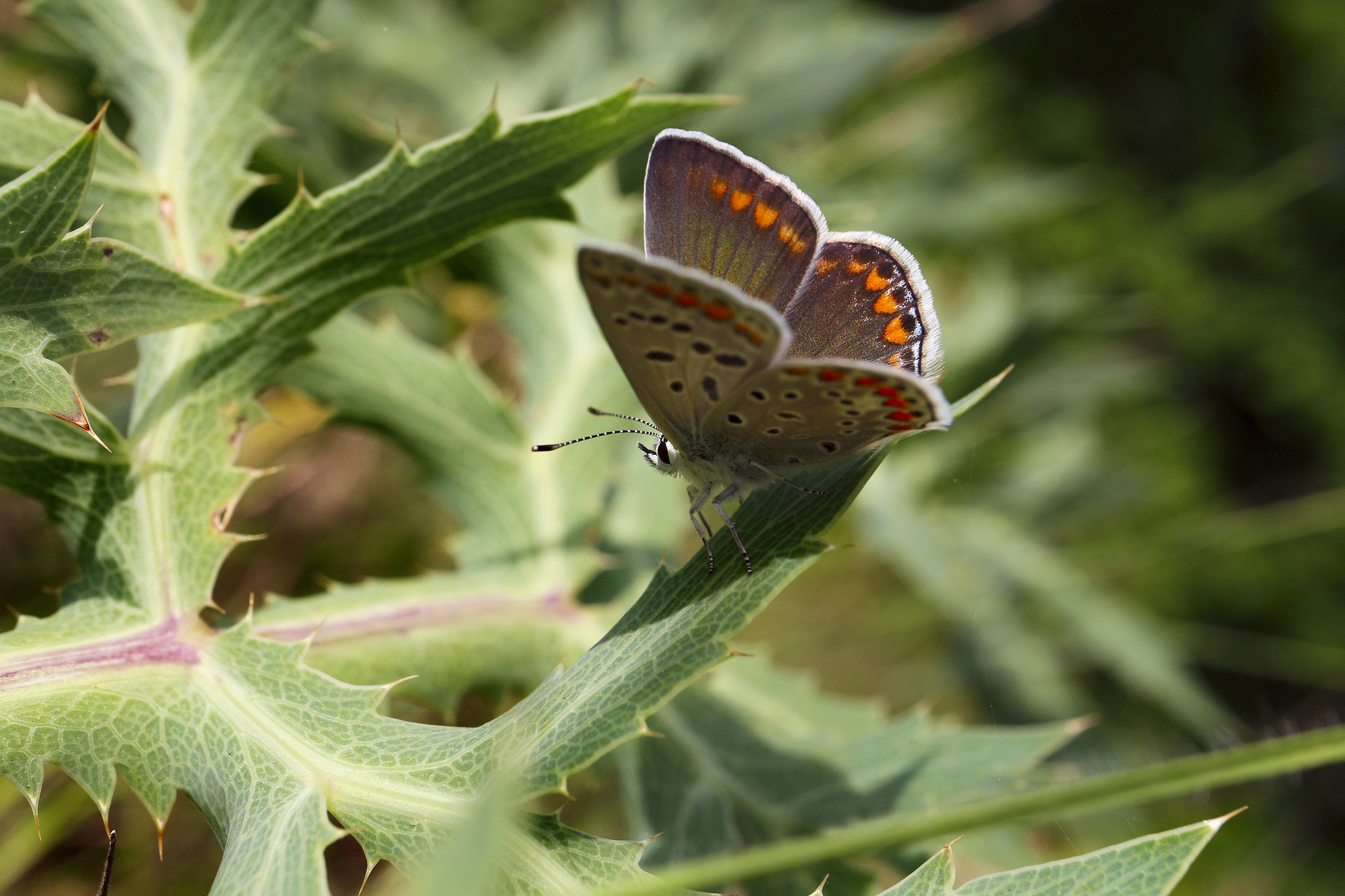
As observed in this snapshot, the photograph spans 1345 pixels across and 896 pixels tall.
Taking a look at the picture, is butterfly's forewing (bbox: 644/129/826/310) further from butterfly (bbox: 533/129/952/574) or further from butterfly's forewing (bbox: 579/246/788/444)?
butterfly's forewing (bbox: 579/246/788/444)

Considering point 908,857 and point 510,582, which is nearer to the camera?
point 908,857

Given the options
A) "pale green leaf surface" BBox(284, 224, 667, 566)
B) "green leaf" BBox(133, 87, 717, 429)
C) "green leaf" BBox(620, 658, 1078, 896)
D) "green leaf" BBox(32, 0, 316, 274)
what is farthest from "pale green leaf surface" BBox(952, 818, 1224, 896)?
"green leaf" BBox(32, 0, 316, 274)

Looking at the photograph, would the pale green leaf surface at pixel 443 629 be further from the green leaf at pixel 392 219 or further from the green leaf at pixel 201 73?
the green leaf at pixel 201 73

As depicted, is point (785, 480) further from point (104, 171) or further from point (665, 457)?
point (104, 171)

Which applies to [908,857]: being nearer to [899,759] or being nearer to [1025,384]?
[899,759]

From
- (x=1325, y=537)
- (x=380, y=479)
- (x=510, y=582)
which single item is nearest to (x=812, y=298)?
(x=510, y=582)

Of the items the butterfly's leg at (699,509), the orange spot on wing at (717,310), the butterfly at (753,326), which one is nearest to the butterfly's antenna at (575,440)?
the butterfly at (753,326)
